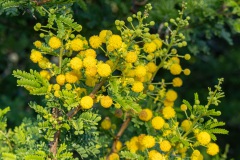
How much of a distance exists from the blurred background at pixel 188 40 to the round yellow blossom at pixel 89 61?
17.4 inches

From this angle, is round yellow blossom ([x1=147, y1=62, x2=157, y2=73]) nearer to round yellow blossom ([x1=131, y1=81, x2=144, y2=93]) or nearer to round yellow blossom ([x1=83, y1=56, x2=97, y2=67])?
round yellow blossom ([x1=131, y1=81, x2=144, y2=93])

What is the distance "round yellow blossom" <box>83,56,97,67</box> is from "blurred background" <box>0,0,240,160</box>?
442 millimetres

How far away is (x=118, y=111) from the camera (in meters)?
2.22

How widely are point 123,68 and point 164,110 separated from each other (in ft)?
1.39

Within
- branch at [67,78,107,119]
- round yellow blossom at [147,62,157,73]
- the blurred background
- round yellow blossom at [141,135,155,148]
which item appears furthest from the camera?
the blurred background

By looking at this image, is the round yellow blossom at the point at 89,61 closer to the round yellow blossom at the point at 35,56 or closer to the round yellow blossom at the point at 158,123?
the round yellow blossom at the point at 35,56

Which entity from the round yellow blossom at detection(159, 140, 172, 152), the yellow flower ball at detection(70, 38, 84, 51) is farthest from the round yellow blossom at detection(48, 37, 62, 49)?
the round yellow blossom at detection(159, 140, 172, 152)

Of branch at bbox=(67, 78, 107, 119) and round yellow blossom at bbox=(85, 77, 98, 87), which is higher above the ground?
round yellow blossom at bbox=(85, 77, 98, 87)

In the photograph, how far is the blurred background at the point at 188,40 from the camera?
2863mm

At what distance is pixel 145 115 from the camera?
86.2 inches

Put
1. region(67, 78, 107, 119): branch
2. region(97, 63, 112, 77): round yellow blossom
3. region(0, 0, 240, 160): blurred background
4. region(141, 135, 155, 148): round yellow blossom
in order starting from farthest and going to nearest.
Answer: region(0, 0, 240, 160): blurred background, region(141, 135, 155, 148): round yellow blossom, region(67, 78, 107, 119): branch, region(97, 63, 112, 77): round yellow blossom

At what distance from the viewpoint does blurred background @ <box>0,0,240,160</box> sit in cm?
286

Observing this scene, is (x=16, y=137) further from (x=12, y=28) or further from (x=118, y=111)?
(x=12, y=28)

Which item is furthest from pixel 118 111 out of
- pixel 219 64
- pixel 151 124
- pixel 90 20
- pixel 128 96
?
pixel 219 64
